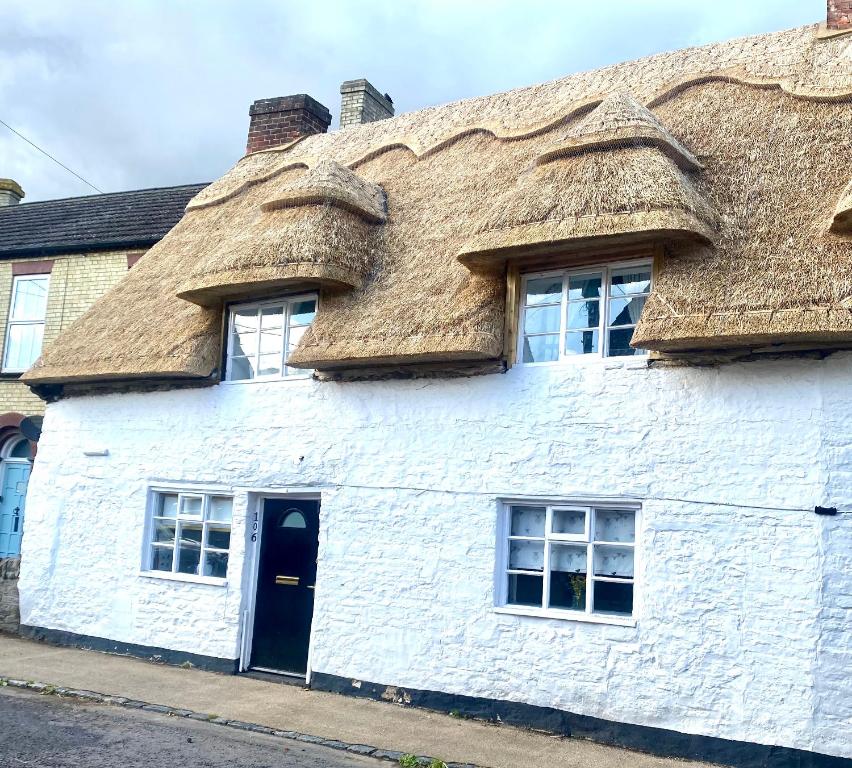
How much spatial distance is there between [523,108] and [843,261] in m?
5.73

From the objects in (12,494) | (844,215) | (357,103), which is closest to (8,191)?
(12,494)

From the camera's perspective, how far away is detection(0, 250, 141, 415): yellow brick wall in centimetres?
1591

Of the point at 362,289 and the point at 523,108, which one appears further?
the point at 523,108

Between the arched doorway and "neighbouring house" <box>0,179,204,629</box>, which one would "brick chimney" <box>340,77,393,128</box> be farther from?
the arched doorway

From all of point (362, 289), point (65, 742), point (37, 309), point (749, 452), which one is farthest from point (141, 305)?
point (749, 452)

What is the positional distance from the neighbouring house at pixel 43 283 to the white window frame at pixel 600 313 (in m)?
8.65

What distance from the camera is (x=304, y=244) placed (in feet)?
34.4

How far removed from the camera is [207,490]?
11164mm

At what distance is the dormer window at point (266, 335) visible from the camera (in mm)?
10969

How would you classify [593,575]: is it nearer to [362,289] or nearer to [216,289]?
[362,289]

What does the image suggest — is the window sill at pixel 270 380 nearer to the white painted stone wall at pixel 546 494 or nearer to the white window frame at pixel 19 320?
the white painted stone wall at pixel 546 494

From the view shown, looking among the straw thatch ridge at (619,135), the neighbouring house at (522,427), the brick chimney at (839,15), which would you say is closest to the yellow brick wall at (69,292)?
the neighbouring house at (522,427)

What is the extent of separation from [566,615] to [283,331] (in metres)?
4.82

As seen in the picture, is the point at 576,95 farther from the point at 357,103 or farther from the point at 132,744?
the point at 132,744
